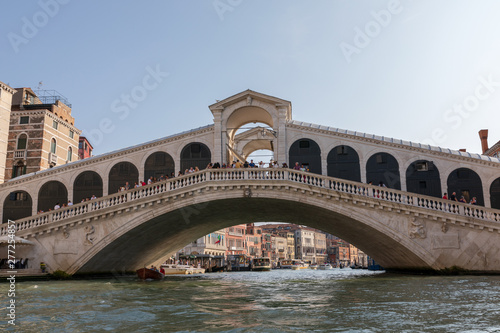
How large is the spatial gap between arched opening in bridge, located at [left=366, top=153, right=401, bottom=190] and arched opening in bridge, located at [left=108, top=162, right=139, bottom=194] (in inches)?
589

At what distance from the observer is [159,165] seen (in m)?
30.0

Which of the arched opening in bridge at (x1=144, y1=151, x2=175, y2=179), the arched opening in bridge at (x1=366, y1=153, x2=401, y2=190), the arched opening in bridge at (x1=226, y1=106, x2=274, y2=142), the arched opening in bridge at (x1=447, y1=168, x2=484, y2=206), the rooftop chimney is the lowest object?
the arched opening in bridge at (x1=447, y1=168, x2=484, y2=206)

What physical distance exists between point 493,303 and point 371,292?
4.47 meters

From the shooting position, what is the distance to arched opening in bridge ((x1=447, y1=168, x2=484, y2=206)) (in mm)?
27177

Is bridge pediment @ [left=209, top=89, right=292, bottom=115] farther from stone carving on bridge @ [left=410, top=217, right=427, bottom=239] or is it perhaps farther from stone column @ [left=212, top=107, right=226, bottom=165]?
stone carving on bridge @ [left=410, top=217, right=427, bottom=239]

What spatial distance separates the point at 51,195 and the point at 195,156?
10.0m

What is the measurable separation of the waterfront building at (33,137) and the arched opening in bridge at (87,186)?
732 cm

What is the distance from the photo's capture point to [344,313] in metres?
10.7

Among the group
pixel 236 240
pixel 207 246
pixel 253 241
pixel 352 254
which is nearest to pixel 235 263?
pixel 207 246

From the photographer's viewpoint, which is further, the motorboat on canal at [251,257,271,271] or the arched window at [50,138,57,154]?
the motorboat on canal at [251,257,271,271]

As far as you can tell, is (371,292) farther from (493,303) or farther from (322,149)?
(322,149)

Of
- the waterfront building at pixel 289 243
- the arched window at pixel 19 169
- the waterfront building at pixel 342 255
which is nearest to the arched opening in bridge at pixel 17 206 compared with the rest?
the arched window at pixel 19 169

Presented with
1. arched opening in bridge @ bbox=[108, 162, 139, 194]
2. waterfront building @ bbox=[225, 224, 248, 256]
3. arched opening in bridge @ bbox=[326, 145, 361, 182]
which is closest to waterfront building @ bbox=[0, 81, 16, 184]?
arched opening in bridge @ bbox=[108, 162, 139, 194]

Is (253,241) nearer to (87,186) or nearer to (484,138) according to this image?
(484,138)
